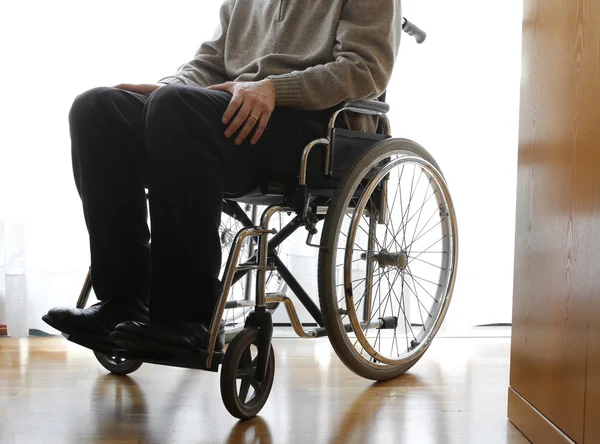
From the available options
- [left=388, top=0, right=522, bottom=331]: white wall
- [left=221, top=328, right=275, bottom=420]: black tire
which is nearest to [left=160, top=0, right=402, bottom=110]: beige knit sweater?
[left=221, top=328, right=275, bottom=420]: black tire

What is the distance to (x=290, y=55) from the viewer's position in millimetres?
1574

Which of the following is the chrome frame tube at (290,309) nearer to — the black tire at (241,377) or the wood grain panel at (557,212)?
the black tire at (241,377)

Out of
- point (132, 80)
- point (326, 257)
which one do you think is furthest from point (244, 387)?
point (132, 80)

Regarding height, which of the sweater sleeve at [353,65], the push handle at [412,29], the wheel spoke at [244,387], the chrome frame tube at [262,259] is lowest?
the wheel spoke at [244,387]

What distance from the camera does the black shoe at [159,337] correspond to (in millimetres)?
1191

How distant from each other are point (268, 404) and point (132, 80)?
114cm

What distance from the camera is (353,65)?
146 cm

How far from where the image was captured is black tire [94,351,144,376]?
167 centimetres

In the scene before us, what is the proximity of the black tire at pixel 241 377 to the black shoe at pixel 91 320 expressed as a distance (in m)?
0.20

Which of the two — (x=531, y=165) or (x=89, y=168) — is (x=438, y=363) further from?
(x=89, y=168)

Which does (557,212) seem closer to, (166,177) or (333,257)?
(333,257)

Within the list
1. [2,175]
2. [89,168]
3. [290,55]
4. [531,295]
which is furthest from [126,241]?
[2,175]

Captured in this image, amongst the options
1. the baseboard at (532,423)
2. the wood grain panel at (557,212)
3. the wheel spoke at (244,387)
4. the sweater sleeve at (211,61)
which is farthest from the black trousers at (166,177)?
the baseboard at (532,423)

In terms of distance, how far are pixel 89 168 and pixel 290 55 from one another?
49 centimetres
